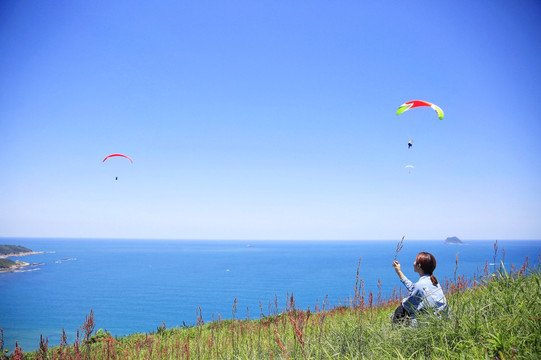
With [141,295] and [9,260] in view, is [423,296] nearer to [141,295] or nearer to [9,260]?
[141,295]

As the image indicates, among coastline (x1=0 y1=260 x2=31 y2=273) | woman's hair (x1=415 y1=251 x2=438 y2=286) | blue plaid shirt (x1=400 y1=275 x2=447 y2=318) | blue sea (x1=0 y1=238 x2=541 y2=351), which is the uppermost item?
woman's hair (x1=415 y1=251 x2=438 y2=286)

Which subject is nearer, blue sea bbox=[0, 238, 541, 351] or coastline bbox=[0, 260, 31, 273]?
blue sea bbox=[0, 238, 541, 351]

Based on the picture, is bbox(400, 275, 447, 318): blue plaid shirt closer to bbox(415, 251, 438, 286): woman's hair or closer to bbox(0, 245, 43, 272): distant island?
bbox(415, 251, 438, 286): woman's hair

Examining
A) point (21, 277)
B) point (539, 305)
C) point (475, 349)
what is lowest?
point (21, 277)

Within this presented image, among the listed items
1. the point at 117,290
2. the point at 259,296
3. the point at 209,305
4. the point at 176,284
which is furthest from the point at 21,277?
the point at 259,296

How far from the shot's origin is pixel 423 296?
4.13 m

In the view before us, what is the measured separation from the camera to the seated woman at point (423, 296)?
3900mm

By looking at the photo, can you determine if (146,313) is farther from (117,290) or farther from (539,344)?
(539,344)

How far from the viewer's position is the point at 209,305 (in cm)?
7581

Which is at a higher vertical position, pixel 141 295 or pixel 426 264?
pixel 426 264

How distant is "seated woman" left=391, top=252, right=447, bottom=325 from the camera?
390 centimetres

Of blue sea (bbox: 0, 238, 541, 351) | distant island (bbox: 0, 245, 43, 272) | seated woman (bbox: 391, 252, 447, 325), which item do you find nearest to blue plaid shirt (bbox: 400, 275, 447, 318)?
seated woman (bbox: 391, 252, 447, 325)

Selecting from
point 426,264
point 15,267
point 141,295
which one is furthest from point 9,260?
point 426,264

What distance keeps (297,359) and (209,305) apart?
80.9m
